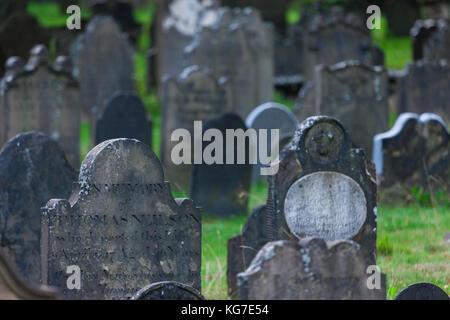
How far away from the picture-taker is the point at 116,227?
6715mm

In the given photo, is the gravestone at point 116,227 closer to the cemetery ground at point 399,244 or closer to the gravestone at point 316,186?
the gravestone at point 316,186

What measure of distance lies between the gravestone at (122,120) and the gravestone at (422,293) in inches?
260

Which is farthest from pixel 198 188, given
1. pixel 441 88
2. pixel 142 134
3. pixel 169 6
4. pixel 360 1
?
pixel 360 1

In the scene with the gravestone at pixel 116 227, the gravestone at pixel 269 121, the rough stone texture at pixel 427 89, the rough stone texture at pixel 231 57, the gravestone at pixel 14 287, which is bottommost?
the gravestone at pixel 14 287

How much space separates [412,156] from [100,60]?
791cm

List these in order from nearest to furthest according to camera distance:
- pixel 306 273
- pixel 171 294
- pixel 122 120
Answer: pixel 306 273, pixel 171 294, pixel 122 120

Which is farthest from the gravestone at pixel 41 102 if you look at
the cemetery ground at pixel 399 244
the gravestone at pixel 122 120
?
the cemetery ground at pixel 399 244

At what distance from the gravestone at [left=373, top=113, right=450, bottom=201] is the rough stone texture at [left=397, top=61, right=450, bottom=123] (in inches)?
176

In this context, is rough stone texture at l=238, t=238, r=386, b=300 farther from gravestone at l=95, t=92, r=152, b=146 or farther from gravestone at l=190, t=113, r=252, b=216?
gravestone at l=95, t=92, r=152, b=146

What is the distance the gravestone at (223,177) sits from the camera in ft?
35.0

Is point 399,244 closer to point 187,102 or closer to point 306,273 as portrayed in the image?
point 306,273

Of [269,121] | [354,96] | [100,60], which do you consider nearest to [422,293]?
[269,121]
